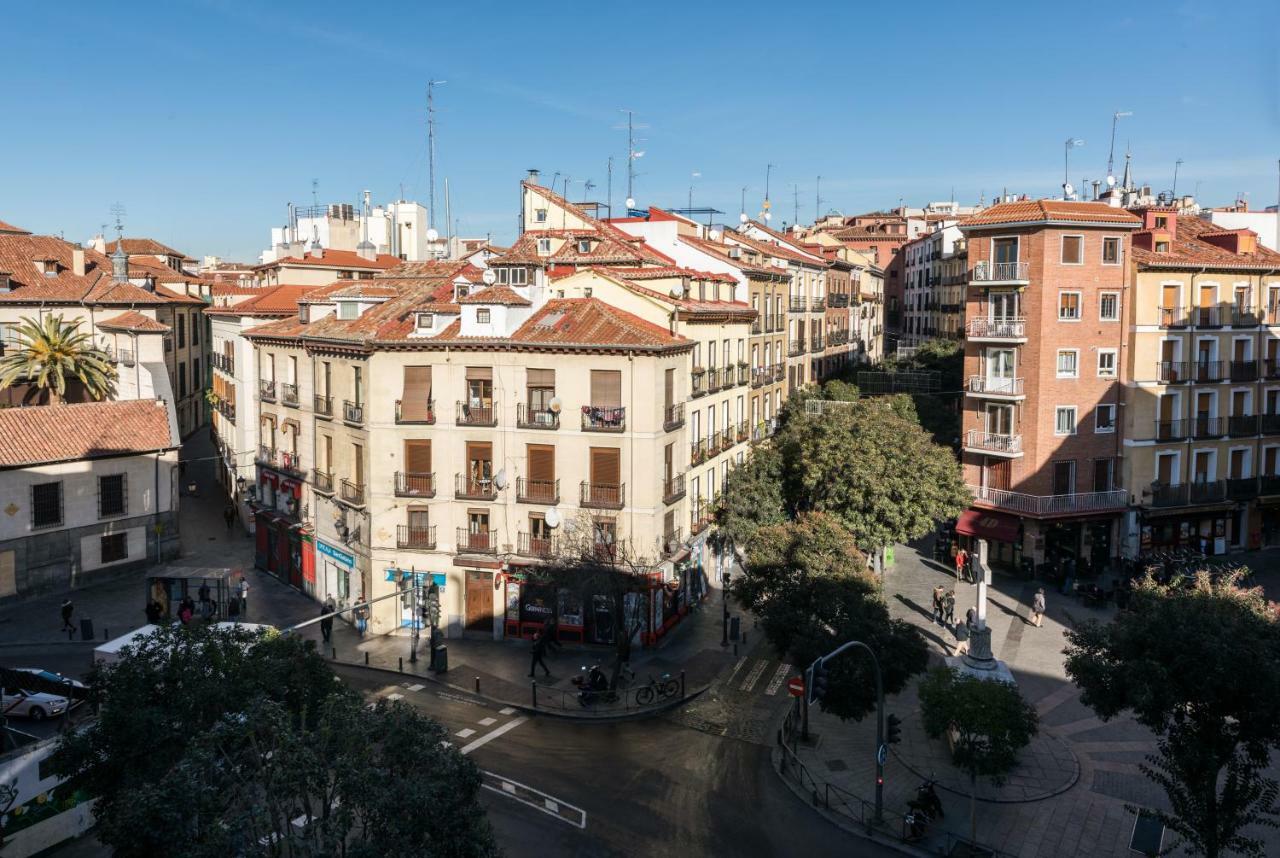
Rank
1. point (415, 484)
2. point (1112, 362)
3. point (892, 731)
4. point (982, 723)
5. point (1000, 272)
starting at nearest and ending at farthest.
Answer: point (982, 723)
point (892, 731)
point (415, 484)
point (1000, 272)
point (1112, 362)

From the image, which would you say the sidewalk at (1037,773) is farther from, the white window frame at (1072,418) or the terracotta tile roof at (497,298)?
the terracotta tile roof at (497,298)

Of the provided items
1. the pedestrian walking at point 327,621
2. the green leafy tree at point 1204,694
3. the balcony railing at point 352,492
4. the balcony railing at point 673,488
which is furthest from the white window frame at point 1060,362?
the pedestrian walking at point 327,621

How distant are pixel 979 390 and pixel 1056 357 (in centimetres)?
392

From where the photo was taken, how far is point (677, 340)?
38.7 metres

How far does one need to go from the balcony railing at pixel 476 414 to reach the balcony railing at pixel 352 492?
5180mm

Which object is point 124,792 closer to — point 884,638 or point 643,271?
point 884,638

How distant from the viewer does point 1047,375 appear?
46094 mm

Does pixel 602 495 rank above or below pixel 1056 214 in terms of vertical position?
below

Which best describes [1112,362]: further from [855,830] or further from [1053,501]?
[855,830]

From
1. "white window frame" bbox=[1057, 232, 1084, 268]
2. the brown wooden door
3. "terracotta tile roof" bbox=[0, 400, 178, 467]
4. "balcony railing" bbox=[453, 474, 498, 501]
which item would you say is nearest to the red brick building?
"white window frame" bbox=[1057, 232, 1084, 268]

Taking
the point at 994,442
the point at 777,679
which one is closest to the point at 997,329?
the point at 994,442

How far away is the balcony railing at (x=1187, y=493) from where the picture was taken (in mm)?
47750

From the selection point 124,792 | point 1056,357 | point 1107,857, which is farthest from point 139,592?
point 1056,357

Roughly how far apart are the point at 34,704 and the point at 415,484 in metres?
14.6
